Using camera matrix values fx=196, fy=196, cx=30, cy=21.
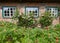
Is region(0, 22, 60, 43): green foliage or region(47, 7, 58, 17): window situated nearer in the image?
region(0, 22, 60, 43): green foliage

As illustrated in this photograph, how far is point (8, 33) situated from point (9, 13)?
1092 cm

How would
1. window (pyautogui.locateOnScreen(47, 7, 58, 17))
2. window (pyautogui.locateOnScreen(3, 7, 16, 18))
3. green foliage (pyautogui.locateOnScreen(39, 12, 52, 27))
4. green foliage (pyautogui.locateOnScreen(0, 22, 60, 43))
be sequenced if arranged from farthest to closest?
window (pyautogui.locateOnScreen(47, 7, 58, 17))
window (pyautogui.locateOnScreen(3, 7, 16, 18))
green foliage (pyautogui.locateOnScreen(39, 12, 52, 27))
green foliage (pyautogui.locateOnScreen(0, 22, 60, 43))

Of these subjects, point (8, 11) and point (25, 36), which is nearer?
point (25, 36)

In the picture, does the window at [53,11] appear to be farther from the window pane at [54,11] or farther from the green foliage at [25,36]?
the green foliage at [25,36]

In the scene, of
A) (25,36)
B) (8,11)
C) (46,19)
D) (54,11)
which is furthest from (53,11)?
(25,36)

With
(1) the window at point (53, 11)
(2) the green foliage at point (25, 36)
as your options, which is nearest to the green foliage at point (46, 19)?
(1) the window at point (53, 11)

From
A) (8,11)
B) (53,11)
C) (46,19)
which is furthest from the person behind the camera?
(53,11)

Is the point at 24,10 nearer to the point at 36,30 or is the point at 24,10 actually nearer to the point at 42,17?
the point at 42,17

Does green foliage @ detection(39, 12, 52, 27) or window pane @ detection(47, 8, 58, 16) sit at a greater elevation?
window pane @ detection(47, 8, 58, 16)

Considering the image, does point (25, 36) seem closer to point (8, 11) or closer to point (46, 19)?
point (46, 19)

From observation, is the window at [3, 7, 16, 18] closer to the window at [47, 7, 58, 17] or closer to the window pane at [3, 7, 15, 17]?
the window pane at [3, 7, 15, 17]

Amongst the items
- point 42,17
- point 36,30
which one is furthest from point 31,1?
point 36,30

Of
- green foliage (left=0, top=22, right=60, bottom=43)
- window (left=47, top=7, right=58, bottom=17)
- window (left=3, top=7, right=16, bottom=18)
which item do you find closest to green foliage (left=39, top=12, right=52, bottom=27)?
window (left=47, top=7, right=58, bottom=17)

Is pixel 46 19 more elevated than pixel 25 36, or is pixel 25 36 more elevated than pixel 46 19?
pixel 46 19
